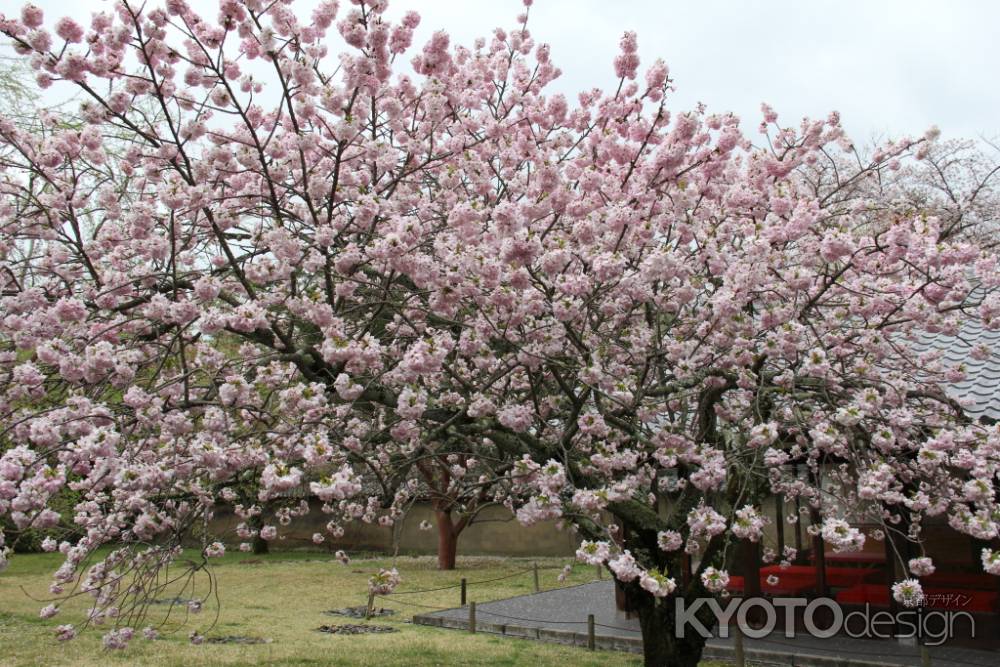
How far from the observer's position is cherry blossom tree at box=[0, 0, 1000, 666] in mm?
3719

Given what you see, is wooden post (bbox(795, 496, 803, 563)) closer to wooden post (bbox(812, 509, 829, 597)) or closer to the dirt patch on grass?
wooden post (bbox(812, 509, 829, 597))

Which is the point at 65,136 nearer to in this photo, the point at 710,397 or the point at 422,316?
the point at 422,316

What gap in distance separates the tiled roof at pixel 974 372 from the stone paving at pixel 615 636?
2.34 m

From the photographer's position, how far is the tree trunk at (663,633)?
535 centimetres

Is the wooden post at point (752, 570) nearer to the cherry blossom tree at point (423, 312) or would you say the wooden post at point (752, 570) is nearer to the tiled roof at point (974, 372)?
the tiled roof at point (974, 372)

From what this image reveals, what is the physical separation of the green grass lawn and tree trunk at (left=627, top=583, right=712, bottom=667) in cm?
224

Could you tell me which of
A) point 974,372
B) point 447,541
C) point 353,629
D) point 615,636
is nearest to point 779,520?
point 615,636

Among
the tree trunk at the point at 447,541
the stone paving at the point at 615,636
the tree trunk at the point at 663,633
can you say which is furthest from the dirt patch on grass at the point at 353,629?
the tree trunk at the point at 447,541

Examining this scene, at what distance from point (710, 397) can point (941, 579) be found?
4.56m

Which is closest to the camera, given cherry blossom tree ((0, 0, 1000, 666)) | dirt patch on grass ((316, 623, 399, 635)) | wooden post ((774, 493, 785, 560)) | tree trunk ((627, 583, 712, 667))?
cherry blossom tree ((0, 0, 1000, 666))

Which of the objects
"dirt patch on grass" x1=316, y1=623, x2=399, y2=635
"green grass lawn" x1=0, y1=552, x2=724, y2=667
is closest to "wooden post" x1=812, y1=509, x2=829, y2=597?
"green grass lawn" x1=0, y1=552, x2=724, y2=667

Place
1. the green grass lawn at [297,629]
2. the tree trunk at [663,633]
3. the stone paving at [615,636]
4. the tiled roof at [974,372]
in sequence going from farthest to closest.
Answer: the green grass lawn at [297,629], the stone paving at [615,636], the tiled roof at [974,372], the tree trunk at [663,633]

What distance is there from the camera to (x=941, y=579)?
309 inches

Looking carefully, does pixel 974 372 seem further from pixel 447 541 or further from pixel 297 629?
pixel 447 541
